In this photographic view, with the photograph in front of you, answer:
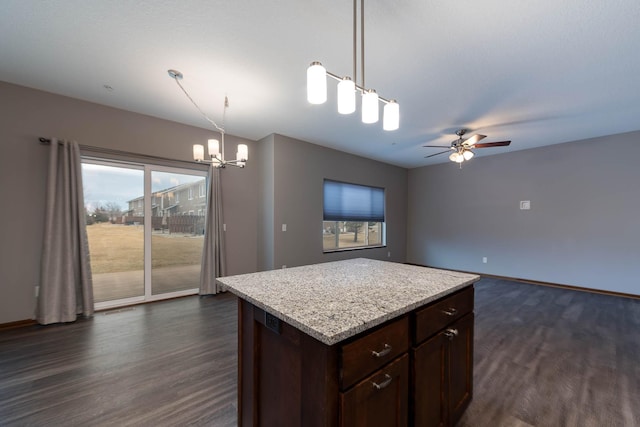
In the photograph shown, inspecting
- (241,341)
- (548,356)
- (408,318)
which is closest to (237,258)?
(241,341)

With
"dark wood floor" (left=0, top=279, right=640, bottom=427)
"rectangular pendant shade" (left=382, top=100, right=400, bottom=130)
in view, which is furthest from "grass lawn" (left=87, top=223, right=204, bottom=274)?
"rectangular pendant shade" (left=382, top=100, right=400, bottom=130)

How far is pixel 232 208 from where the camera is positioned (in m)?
4.38

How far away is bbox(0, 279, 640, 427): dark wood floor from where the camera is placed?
1617mm

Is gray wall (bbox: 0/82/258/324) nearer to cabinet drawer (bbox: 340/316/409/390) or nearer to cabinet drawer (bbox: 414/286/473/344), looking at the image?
cabinet drawer (bbox: 340/316/409/390)

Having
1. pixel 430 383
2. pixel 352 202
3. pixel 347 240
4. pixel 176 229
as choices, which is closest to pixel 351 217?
pixel 352 202

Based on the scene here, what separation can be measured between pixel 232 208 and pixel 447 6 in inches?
151

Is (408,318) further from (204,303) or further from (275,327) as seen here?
(204,303)

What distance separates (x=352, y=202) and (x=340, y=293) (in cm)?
444

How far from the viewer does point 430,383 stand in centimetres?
Result: 126

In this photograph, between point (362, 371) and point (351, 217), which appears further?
point (351, 217)

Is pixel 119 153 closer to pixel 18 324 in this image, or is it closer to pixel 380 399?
pixel 18 324

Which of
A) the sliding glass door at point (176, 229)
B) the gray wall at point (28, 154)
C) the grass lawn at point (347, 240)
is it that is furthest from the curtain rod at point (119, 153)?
the grass lawn at point (347, 240)

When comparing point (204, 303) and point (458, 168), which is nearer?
point (204, 303)

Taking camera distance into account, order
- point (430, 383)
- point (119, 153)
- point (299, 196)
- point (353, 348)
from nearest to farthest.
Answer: point (353, 348)
point (430, 383)
point (119, 153)
point (299, 196)
